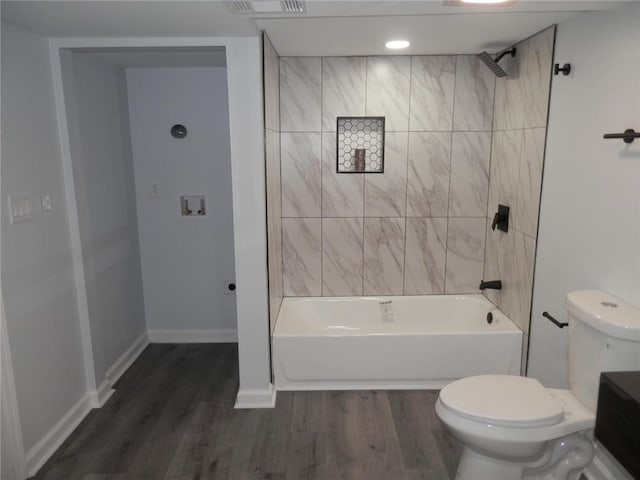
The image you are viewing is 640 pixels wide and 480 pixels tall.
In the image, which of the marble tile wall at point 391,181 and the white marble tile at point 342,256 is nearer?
the marble tile wall at point 391,181

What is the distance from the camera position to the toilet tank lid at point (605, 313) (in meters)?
1.74

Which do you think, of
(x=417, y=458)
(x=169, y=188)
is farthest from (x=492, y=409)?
(x=169, y=188)

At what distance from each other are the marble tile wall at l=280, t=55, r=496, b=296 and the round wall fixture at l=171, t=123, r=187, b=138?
0.77m

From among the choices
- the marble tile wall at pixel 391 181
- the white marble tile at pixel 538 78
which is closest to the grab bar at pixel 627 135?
the white marble tile at pixel 538 78

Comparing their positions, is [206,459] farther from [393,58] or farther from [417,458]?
[393,58]

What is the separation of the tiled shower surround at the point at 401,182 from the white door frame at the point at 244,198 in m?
0.77

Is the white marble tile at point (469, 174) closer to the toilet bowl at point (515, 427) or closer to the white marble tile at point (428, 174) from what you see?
the white marble tile at point (428, 174)

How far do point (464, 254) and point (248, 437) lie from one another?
2020 millimetres

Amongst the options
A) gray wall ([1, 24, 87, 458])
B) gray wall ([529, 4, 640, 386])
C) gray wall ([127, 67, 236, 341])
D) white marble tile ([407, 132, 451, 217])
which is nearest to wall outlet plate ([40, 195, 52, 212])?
gray wall ([1, 24, 87, 458])

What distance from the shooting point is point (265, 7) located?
77.0 inches

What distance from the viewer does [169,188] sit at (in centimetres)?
350

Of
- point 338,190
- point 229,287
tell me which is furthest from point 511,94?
point 229,287

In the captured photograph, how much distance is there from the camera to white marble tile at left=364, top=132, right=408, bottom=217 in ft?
10.8

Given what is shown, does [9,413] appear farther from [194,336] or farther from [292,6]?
[292,6]
